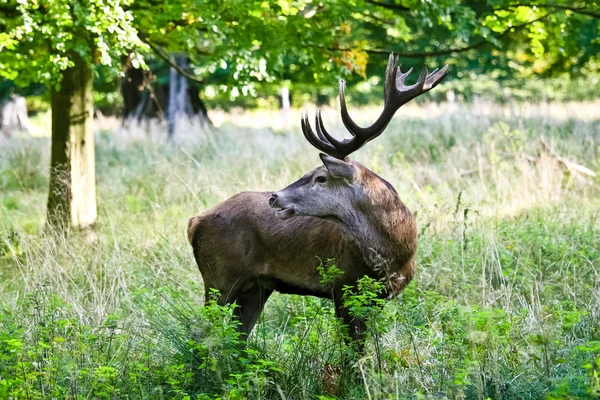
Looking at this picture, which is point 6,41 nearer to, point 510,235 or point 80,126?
point 80,126

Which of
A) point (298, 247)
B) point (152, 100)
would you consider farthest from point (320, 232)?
point (152, 100)

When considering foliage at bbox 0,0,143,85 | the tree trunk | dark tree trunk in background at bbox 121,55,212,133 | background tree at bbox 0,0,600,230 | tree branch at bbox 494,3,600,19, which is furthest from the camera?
dark tree trunk in background at bbox 121,55,212,133

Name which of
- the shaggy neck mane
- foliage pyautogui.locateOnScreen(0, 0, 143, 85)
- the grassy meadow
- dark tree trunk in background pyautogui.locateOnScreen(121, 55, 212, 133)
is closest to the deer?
the shaggy neck mane

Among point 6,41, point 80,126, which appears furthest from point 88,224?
point 6,41

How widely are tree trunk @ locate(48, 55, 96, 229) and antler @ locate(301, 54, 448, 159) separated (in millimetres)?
3798

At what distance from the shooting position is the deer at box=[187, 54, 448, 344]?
5340 mm

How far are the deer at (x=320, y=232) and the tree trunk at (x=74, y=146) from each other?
120 inches

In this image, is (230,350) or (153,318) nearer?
(230,350)

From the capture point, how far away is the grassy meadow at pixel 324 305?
459 cm

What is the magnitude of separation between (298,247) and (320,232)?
20 cm

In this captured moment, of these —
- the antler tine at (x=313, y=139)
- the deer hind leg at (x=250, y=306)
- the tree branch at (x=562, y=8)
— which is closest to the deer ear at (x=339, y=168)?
the antler tine at (x=313, y=139)

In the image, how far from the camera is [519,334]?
5.45 m

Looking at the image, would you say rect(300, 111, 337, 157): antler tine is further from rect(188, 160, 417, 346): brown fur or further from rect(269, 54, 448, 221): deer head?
rect(188, 160, 417, 346): brown fur

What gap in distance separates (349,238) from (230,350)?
1.23 m
